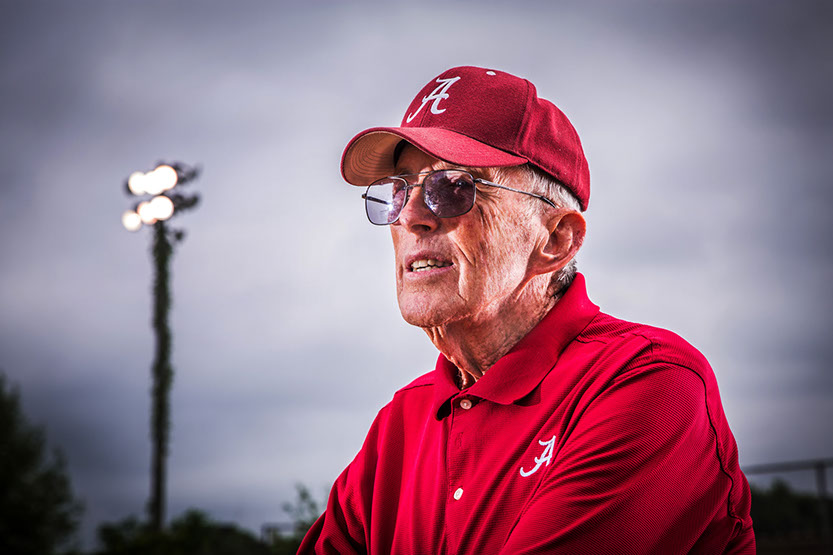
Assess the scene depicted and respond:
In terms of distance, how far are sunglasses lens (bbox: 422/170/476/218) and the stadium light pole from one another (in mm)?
9045

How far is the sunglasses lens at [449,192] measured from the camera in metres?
2.06

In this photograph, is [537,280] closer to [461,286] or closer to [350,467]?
[461,286]

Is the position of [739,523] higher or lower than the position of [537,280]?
lower

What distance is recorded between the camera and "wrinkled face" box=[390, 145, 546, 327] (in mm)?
2059

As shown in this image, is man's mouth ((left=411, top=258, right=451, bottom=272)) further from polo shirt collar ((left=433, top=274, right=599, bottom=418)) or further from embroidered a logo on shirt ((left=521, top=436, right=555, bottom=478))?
embroidered a logo on shirt ((left=521, top=436, right=555, bottom=478))

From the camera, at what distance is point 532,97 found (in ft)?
7.16

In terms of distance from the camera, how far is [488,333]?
2.12 meters

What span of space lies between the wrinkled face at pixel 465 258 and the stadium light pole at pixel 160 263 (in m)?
9.03

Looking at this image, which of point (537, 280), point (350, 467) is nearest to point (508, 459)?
point (537, 280)

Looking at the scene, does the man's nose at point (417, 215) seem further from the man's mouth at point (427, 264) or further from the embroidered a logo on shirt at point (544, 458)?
the embroidered a logo on shirt at point (544, 458)

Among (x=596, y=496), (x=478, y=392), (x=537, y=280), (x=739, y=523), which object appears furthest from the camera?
(x=537, y=280)

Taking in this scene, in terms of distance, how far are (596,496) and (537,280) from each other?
2.47ft

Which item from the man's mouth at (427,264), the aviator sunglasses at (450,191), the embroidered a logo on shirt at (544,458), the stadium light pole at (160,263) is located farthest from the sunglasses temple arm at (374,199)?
the stadium light pole at (160,263)

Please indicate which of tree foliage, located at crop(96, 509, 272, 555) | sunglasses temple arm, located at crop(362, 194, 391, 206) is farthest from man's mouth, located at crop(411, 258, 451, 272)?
tree foliage, located at crop(96, 509, 272, 555)
